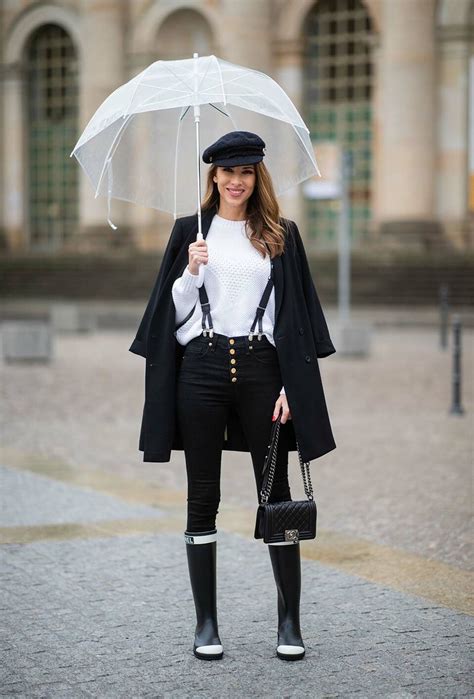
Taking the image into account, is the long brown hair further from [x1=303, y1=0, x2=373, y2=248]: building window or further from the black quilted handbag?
[x1=303, y1=0, x2=373, y2=248]: building window

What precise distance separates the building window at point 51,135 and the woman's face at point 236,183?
36.9 meters

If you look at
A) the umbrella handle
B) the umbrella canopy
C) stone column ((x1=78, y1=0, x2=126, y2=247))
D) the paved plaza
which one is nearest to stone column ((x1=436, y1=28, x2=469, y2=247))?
stone column ((x1=78, y1=0, x2=126, y2=247))

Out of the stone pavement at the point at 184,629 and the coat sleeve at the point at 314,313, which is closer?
the stone pavement at the point at 184,629

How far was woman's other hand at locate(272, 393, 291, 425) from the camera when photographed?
4746 millimetres

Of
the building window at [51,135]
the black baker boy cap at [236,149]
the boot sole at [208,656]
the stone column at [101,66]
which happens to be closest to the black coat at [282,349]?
the black baker boy cap at [236,149]

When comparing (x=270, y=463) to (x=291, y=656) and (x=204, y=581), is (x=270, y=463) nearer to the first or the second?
(x=204, y=581)

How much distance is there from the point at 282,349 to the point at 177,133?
1.16m

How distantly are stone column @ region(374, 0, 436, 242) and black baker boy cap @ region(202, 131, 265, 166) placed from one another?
1136 inches

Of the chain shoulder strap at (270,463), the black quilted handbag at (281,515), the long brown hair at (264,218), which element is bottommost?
the black quilted handbag at (281,515)

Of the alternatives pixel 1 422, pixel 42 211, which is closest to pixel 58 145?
pixel 42 211

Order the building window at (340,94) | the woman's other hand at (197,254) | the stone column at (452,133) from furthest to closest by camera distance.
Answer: the building window at (340,94), the stone column at (452,133), the woman's other hand at (197,254)

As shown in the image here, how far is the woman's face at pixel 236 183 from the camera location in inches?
187

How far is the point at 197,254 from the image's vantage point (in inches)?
182

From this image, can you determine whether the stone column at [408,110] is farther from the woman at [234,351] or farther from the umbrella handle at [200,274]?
the umbrella handle at [200,274]
